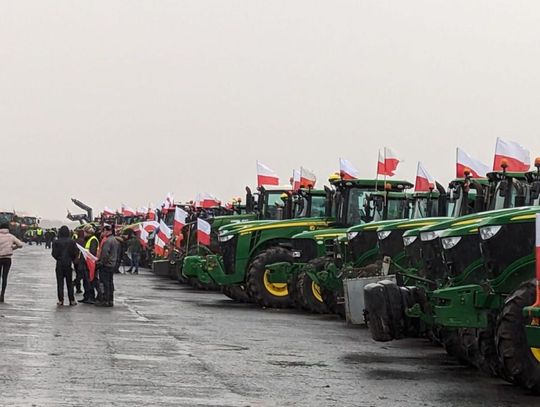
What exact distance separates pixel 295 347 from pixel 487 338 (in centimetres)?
425

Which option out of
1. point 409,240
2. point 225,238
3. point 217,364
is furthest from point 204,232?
point 217,364

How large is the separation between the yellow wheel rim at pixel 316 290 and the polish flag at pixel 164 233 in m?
16.6

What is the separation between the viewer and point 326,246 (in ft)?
76.3

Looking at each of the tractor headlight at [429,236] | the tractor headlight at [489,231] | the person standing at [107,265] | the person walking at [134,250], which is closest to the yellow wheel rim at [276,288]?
the person standing at [107,265]

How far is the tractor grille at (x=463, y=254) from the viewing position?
13352 mm

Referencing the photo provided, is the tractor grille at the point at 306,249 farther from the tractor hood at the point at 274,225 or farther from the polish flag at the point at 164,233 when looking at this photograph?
the polish flag at the point at 164,233

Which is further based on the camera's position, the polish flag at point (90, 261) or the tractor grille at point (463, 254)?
the polish flag at point (90, 261)

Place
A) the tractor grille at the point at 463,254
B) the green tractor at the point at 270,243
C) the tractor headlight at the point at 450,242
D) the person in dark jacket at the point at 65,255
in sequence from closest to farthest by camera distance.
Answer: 1. the tractor grille at the point at 463,254
2. the tractor headlight at the point at 450,242
3. the green tractor at the point at 270,243
4. the person in dark jacket at the point at 65,255

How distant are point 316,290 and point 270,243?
11.1 ft

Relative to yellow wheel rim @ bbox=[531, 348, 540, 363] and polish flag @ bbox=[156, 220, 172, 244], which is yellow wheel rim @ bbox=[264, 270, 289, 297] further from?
polish flag @ bbox=[156, 220, 172, 244]

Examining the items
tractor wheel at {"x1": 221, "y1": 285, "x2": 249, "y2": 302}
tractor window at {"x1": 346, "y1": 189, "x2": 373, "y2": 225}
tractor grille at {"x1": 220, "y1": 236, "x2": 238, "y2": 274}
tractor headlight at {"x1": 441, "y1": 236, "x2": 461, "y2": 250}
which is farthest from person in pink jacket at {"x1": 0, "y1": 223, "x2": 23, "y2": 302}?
tractor headlight at {"x1": 441, "y1": 236, "x2": 461, "y2": 250}

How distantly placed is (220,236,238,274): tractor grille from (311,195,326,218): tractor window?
1.83 metres

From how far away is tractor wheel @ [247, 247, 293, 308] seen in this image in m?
25.1

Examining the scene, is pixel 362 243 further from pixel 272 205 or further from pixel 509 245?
pixel 272 205
